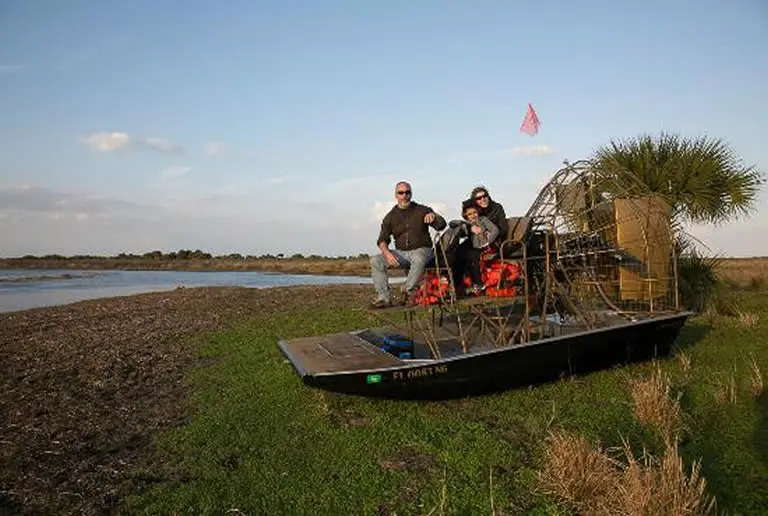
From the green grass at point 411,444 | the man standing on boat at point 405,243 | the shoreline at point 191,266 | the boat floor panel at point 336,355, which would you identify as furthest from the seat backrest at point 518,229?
the shoreline at point 191,266

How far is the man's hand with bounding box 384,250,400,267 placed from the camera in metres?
8.06

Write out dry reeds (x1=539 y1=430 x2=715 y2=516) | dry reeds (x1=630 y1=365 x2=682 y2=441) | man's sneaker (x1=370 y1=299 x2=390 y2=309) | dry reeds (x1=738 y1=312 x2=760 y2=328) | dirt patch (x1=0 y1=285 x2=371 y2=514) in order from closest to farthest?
dry reeds (x1=539 y1=430 x2=715 y2=516) → dirt patch (x1=0 y1=285 x2=371 y2=514) → dry reeds (x1=630 y1=365 x2=682 y2=441) → man's sneaker (x1=370 y1=299 x2=390 y2=309) → dry reeds (x1=738 y1=312 x2=760 y2=328)

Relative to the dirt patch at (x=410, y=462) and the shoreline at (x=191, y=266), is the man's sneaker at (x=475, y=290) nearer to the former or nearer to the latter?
the dirt patch at (x=410, y=462)

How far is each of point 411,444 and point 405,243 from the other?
318 cm

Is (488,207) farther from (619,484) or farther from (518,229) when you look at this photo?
(619,484)

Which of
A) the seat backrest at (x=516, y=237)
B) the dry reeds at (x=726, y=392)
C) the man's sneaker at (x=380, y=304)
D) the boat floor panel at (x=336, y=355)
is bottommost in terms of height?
the dry reeds at (x=726, y=392)

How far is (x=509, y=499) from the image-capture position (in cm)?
445

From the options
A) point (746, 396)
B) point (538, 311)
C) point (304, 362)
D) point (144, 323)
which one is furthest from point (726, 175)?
point (144, 323)

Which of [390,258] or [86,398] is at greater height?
[390,258]

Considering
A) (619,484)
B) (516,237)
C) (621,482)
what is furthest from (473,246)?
(619,484)

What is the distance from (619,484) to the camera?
3.86 m

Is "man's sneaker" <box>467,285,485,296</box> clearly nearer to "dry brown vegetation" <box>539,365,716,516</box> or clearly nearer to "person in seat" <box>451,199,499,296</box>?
"person in seat" <box>451,199,499,296</box>

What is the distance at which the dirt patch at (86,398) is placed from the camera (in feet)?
16.6

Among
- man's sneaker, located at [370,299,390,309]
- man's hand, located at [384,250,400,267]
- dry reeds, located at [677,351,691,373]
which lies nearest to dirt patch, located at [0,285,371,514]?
man's sneaker, located at [370,299,390,309]
